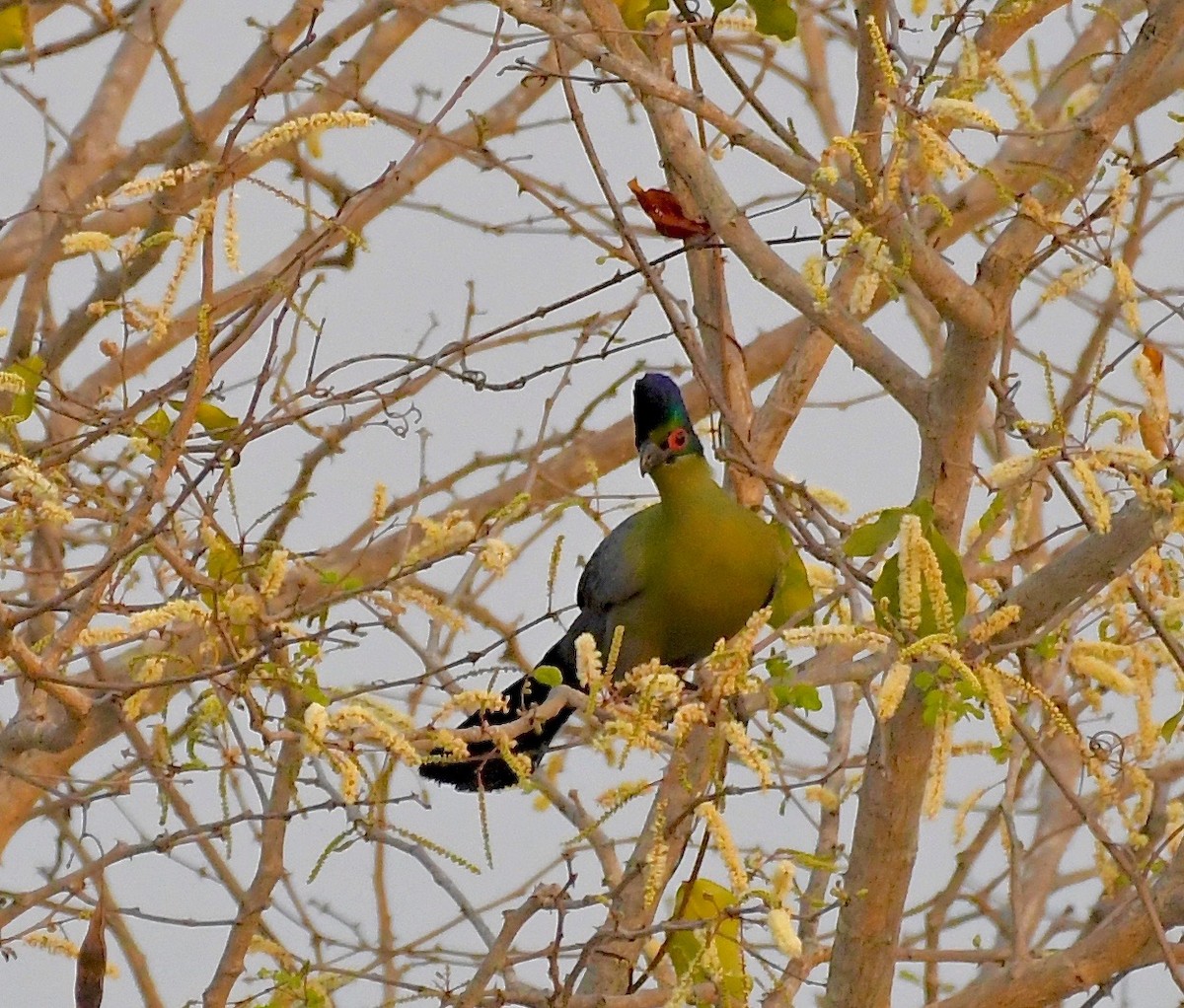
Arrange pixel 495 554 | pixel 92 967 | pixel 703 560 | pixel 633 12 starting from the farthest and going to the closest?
pixel 703 560 < pixel 633 12 < pixel 92 967 < pixel 495 554

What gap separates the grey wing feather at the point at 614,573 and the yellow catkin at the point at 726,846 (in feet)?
4.48

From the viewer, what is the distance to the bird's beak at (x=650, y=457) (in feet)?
8.44

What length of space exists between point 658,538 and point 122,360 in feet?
3.78

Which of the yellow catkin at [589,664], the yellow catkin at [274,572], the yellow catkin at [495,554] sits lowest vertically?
the yellow catkin at [589,664]

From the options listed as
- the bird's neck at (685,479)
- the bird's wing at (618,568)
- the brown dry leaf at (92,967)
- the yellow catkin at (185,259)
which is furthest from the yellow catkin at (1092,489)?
the bird's wing at (618,568)

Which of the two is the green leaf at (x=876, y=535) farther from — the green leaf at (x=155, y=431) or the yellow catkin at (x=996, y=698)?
the green leaf at (x=155, y=431)

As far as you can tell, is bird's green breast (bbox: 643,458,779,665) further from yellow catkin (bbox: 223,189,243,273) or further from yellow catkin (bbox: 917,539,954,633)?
yellow catkin (bbox: 223,189,243,273)

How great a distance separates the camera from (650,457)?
8.45 ft

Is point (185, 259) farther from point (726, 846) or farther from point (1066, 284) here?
point (1066, 284)

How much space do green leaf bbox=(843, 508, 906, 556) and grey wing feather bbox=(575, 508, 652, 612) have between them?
1.13m

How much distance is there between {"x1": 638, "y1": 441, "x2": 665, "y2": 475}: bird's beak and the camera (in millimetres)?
2572

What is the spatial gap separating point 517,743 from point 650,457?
628mm

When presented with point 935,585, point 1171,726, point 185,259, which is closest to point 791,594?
point 1171,726

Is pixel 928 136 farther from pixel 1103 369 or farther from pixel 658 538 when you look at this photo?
pixel 658 538
